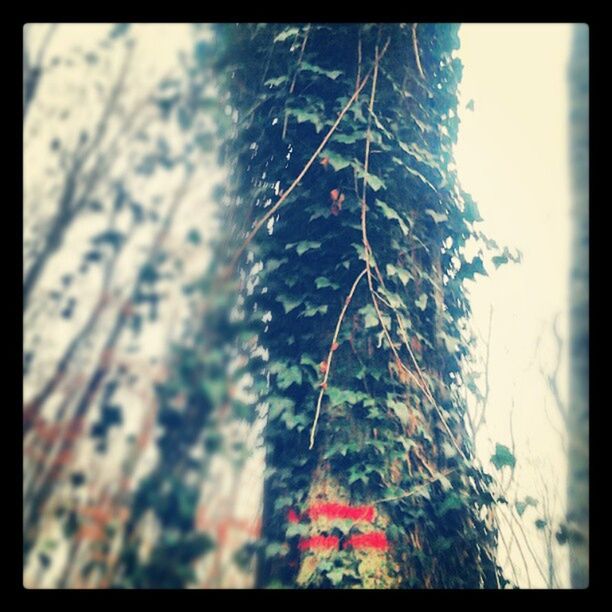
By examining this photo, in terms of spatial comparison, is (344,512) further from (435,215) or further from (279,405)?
(435,215)

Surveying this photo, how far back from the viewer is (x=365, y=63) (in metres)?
3.01

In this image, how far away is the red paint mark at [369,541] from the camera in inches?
99.8

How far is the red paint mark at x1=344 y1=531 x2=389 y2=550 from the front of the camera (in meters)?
2.54

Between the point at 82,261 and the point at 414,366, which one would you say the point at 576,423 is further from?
the point at 82,261

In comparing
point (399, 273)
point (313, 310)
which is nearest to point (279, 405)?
point (313, 310)

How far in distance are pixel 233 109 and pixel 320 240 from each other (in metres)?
0.92

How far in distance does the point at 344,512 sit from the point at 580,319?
150 centimetres

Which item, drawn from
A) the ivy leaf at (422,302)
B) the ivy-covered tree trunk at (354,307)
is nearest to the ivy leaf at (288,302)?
the ivy-covered tree trunk at (354,307)

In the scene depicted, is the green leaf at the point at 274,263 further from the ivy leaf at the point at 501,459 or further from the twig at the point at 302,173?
the ivy leaf at the point at 501,459

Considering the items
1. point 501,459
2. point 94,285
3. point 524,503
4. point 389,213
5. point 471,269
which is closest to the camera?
point 94,285

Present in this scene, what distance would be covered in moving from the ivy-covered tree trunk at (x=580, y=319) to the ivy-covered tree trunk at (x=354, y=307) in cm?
48

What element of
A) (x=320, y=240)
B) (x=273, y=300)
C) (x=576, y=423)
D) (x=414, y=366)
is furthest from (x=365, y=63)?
(x=576, y=423)

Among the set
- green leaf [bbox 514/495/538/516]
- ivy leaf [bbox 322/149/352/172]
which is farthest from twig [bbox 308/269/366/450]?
green leaf [bbox 514/495/538/516]

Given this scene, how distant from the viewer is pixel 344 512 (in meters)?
2.57
